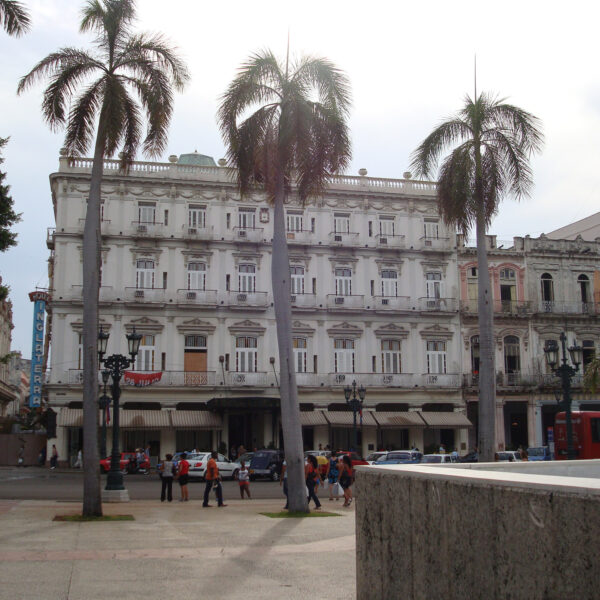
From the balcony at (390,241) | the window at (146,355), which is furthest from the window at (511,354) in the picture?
the window at (146,355)

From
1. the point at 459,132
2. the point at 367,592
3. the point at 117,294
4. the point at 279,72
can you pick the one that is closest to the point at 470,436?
the point at 117,294

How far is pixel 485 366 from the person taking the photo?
23.0 m

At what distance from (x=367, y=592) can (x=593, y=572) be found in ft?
10.3

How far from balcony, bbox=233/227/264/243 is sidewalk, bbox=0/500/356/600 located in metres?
27.6

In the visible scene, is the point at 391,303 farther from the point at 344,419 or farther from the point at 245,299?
the point at 245,299

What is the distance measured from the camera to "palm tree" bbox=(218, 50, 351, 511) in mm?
19328

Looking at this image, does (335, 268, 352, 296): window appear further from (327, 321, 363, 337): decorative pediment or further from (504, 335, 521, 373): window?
(504, 335, 521, 373): window

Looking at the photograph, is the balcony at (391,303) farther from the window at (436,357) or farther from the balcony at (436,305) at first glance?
the window at (436,357)

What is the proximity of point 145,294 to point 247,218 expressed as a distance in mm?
7446

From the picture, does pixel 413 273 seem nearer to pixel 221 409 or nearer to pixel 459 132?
pixel 221 409

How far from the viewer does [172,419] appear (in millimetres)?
41125

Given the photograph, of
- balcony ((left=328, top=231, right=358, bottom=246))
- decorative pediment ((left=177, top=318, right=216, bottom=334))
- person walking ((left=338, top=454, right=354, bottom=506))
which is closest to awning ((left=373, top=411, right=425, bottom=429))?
balcony ((left=328, top=231, right=358, bottom=246))

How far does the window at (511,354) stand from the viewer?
153ft

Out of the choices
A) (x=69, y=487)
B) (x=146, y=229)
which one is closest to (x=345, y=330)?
(x=146, y=229)
